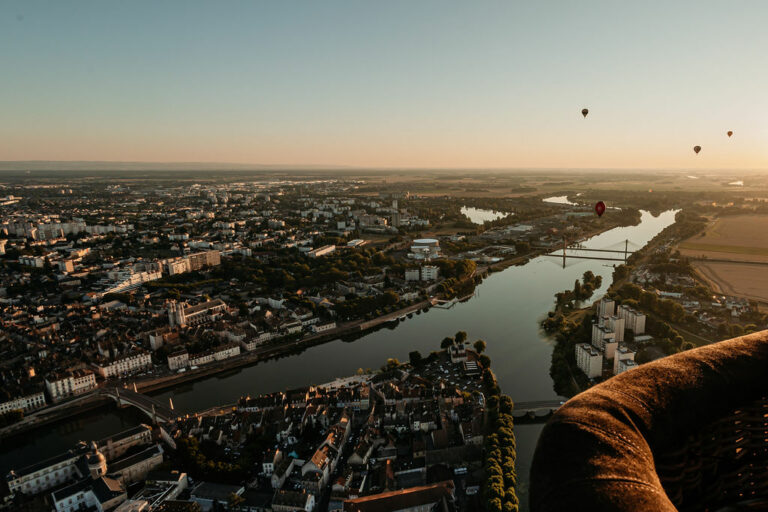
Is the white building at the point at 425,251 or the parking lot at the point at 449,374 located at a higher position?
the white building at the point at 425,251

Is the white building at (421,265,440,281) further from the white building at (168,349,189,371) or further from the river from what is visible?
the white building at (168,349,189,371)

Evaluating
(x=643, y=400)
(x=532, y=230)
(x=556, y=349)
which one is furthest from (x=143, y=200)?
(x=643, y=400)

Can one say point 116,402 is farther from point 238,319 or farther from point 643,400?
point 643,400

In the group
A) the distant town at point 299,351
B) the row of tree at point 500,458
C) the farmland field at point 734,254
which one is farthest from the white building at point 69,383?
the farmland field at point 734,254

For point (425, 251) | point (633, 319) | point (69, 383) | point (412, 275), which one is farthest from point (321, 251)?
point (633, 319)

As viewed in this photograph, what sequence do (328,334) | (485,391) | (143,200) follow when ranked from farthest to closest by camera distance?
(143,200)
(328,334)
(485,391)

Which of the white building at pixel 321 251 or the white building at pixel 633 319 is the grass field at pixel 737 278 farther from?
the white building at pixel 321 251
